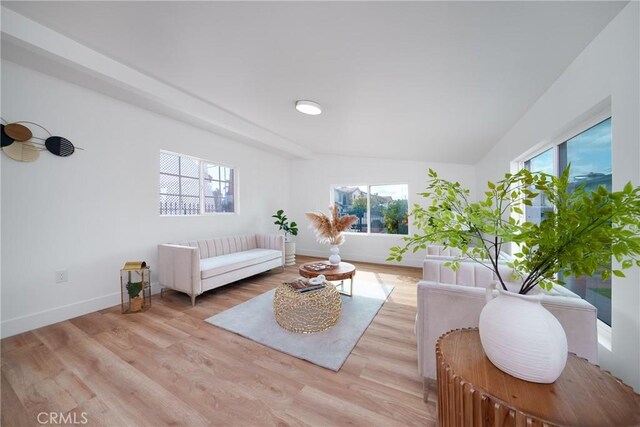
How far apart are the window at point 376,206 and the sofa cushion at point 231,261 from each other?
2177mm

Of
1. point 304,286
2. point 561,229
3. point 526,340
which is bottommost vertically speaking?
point 304,286

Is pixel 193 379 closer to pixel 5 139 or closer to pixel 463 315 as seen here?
pixel 463 315

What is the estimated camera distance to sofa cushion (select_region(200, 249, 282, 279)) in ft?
10.2

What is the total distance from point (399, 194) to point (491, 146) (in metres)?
2.01

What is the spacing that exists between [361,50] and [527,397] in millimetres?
2063

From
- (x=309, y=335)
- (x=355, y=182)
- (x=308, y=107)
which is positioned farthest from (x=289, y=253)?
(x=308, y=107)

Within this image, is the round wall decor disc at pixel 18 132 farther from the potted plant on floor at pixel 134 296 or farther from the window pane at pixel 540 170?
the window pane at pixel 540 170

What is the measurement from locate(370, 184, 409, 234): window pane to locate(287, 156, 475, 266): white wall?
0.15 m

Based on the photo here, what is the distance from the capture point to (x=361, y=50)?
1716 millimetres

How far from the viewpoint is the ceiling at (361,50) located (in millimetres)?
1320

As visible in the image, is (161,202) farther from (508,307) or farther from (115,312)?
(508,307)

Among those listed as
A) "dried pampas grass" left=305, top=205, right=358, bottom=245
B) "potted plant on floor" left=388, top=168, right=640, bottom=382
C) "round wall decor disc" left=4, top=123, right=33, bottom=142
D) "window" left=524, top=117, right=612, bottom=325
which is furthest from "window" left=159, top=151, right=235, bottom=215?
"window" left=524, top=117, right=612, bottom=325

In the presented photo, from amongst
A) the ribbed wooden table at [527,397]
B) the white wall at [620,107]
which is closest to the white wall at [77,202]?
the ribbed wooden table at [527,397]

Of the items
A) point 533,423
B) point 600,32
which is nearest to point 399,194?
point 600,32
